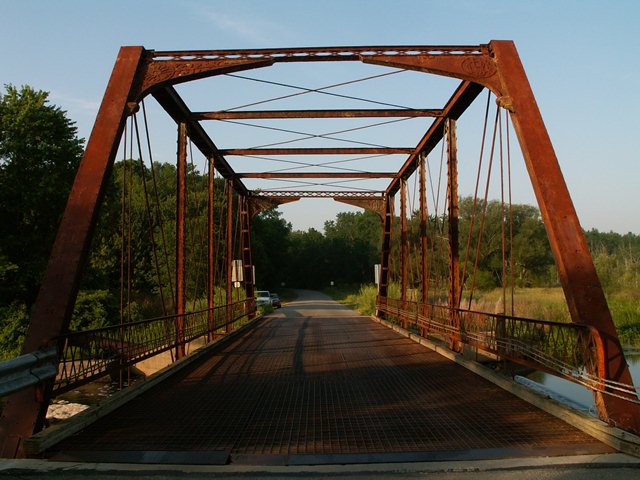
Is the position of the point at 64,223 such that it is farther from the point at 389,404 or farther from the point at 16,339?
the point at 16,339

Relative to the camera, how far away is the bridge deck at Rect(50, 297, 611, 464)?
185 inches

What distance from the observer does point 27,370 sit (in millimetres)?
5172

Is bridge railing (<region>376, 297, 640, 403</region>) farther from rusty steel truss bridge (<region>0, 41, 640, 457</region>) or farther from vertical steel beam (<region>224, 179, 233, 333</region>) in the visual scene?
vertical steel beam (<region>224, 179, 233, 333</region>)

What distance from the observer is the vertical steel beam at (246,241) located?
25438mm

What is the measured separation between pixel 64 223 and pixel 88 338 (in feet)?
4.60

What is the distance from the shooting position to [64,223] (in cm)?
659

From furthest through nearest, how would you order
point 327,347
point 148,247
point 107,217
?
1. point 148,247
2. point 107,217
3. point 327,347

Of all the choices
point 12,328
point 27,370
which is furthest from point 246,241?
point 27,370

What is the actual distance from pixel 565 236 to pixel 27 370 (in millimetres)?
5865

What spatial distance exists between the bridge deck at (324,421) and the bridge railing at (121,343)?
0.55m

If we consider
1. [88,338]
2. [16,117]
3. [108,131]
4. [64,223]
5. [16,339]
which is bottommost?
[16,339]

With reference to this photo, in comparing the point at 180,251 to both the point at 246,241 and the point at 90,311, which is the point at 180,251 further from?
the point at 90,311

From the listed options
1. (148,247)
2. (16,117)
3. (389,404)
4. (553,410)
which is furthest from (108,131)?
(148,247)

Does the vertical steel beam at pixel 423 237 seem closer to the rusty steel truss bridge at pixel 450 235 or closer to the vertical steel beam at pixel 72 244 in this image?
the rusty steel truss bridge at pixel 450 235
